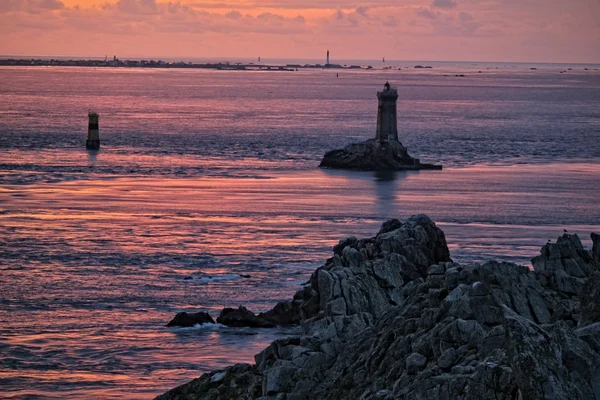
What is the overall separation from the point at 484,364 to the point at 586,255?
1559 cm

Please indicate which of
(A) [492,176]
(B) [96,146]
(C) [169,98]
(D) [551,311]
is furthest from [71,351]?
(C) [169,98]

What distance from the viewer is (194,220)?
52.1 metres

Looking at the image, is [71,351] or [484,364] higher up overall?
[484,364]

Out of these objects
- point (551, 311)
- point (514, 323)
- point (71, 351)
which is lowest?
point (71, 351)

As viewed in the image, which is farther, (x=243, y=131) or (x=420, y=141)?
(x=243, y=131)

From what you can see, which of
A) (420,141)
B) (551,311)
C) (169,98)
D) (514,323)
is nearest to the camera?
(514,323)

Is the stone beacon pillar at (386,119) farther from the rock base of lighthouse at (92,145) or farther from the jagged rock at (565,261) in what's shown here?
the jagged rock at (565,261)

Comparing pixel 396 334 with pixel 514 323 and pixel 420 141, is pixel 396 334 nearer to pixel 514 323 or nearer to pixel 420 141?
pixel 514 323

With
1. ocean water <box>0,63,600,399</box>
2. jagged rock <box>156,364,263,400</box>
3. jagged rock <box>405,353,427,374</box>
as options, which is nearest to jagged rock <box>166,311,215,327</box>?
ocean water <box>0,63,600,399</box>

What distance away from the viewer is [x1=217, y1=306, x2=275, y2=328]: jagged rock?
101ft

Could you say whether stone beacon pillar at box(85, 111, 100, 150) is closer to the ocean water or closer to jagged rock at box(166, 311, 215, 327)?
the ocean water

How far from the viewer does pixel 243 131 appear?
11550cm

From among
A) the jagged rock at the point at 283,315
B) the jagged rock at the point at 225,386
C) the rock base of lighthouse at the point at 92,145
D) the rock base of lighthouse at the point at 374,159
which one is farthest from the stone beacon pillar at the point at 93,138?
the jagged rock at the point at 225,386

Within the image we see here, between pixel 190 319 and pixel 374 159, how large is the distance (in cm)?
4719
